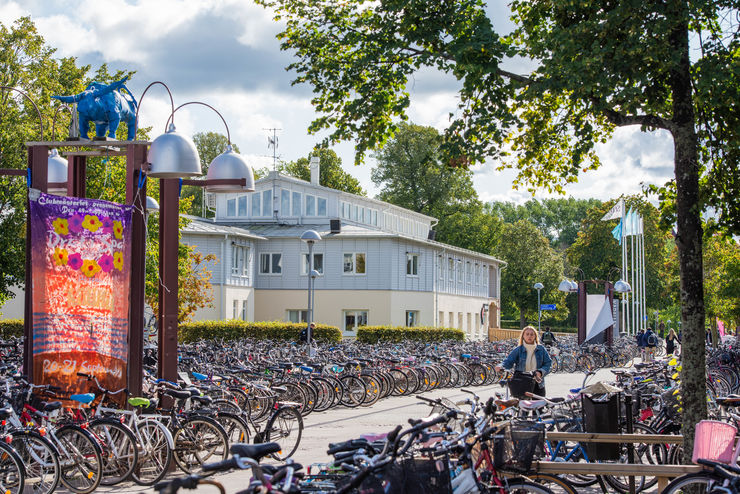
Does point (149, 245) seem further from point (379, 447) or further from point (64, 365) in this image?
point (379, 447)

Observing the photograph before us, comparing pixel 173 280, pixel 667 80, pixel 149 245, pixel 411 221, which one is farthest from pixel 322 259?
pixel 667 80

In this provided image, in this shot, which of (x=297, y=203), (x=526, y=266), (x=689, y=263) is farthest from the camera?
(x=526, y=266)

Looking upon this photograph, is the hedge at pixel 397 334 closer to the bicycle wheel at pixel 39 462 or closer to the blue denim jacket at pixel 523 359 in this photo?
the blue denim jacket at pixel 523 359

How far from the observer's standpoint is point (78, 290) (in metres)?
10.0

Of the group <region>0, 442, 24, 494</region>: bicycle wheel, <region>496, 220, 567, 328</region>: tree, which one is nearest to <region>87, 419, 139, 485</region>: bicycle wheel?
<region>0, 442, 24, 494</region>: bicycle wheel

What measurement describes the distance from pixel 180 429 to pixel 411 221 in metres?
54.1

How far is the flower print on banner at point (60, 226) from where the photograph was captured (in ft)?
32.7

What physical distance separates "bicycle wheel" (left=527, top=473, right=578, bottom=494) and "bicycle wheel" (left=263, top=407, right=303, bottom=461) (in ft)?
18.0

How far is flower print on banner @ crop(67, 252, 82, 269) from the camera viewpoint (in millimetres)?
10034

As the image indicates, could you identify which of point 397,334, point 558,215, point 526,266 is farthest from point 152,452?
point 558,215

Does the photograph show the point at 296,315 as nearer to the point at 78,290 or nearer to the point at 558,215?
the point at 78,290

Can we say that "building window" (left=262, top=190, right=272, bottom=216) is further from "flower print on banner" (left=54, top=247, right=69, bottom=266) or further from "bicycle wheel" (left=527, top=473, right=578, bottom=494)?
"bicycle wheel" (left=527, top=473, right=578, bottom=494)

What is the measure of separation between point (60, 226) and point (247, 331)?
92.0ft

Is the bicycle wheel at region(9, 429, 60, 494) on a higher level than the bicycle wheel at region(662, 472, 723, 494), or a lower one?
lower
